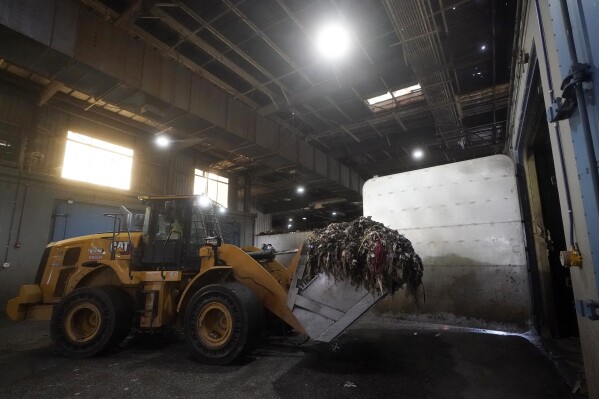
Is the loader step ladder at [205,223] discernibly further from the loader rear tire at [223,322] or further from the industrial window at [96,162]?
the industrial window at [96,162]

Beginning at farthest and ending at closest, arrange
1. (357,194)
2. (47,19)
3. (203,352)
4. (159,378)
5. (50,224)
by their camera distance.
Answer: (357,194), (50,224), (47,19), (203,352), (159,378)

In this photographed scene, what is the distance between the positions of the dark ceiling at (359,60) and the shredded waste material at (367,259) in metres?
3.73

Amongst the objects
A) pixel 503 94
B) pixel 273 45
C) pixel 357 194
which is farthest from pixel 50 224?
pixel 503 94

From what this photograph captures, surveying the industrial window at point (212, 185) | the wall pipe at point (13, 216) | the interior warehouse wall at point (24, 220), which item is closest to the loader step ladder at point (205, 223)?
the interior warehouse wall at point (24, 220)

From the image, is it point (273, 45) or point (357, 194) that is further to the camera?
point (357, 194)

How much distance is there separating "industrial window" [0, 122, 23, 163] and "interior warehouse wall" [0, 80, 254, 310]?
0.13 meters

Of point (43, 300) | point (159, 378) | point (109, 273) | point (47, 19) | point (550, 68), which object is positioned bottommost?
point (159, 378)

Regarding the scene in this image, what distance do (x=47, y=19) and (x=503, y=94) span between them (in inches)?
378

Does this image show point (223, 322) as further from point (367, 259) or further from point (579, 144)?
point (579, 144)

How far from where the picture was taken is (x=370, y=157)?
12711mm

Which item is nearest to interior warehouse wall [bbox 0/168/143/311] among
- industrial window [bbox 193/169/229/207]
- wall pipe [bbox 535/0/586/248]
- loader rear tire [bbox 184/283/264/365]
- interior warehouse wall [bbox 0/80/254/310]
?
interior warehouse wall [bbox 0/80/254/310]

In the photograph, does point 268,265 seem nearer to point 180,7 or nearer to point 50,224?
point 180,7

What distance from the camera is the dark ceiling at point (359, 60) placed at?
5586mm

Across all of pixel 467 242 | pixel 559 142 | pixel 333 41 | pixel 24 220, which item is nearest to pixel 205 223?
pixel 333 41
